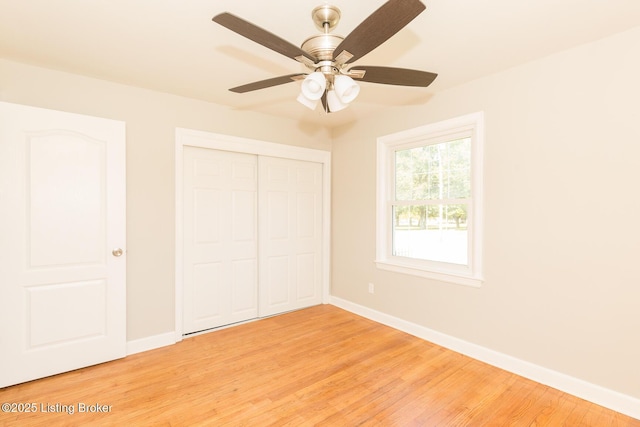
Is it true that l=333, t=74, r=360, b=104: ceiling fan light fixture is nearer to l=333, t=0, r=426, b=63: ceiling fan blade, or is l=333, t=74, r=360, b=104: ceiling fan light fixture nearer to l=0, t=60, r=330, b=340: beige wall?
l=333, t=0, r=426, b=63: ceiling fan blade

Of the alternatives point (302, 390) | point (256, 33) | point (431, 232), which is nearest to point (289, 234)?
point (431, 232)

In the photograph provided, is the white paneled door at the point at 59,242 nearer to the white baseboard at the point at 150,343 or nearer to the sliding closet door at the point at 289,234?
the white baseboard at the point at 150,343

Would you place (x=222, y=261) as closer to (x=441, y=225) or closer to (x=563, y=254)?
(x=441, y=225)

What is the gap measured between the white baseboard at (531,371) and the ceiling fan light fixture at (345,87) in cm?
246

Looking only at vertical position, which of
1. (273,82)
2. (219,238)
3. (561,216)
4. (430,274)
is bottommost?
(430,274)

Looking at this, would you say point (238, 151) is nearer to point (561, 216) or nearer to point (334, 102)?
point (334, 102)

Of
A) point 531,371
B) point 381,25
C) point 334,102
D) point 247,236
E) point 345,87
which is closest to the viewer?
point 381,25

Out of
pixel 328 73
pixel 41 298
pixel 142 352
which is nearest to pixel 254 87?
pixel 328 73

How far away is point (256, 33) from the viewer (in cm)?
132

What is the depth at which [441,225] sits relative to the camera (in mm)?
3156

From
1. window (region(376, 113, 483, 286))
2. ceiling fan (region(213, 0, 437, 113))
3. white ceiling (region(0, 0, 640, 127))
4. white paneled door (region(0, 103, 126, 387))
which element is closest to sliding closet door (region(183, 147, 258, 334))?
white paneled door (region(0, 103, 126, 387))

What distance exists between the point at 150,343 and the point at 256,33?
2929mm

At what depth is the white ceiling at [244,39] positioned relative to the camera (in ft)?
5.81

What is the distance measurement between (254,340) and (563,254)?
110 inches
